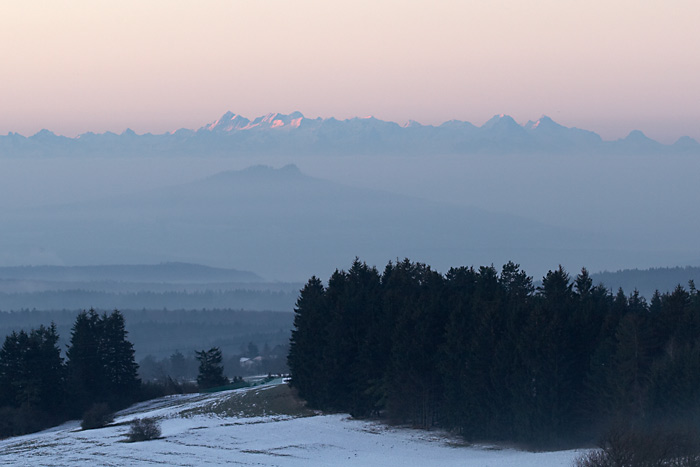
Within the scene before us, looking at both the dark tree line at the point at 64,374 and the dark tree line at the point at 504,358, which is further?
the dark tree line at the point at 64,374

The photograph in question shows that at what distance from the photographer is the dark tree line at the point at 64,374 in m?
90.7

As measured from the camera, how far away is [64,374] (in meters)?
95.5

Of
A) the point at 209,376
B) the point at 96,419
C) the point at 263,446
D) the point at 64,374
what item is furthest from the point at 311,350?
the point at 209,376

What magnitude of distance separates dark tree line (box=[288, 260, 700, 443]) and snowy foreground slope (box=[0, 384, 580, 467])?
8.16ft

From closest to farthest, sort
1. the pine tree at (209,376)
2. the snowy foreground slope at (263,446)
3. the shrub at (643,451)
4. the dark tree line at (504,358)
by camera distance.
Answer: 1. the shrub at (643,451)
2. the snowy foreground slope at (263,446)
3. the dark tree line at (504,358)
4. the pine tree at (209,376)

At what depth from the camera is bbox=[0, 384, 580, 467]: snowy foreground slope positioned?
53.4 meters

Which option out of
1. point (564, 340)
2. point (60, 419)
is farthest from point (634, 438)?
point (60, 419)

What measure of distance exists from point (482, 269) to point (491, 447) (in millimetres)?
20936

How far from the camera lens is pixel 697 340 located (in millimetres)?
53906

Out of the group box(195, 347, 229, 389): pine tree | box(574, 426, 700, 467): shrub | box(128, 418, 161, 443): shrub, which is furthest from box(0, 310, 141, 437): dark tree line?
box(574, 426, 700, 467): shrub

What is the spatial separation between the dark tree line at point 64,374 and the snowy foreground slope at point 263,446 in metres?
18.4

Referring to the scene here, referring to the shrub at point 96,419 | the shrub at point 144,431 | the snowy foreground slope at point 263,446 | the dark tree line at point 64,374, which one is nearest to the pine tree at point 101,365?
the dark tree line at point 64,374

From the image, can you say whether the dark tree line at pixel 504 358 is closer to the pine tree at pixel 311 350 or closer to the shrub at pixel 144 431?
the pine tree at pixel 311 350

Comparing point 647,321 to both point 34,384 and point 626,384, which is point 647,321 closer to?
point 626,384
